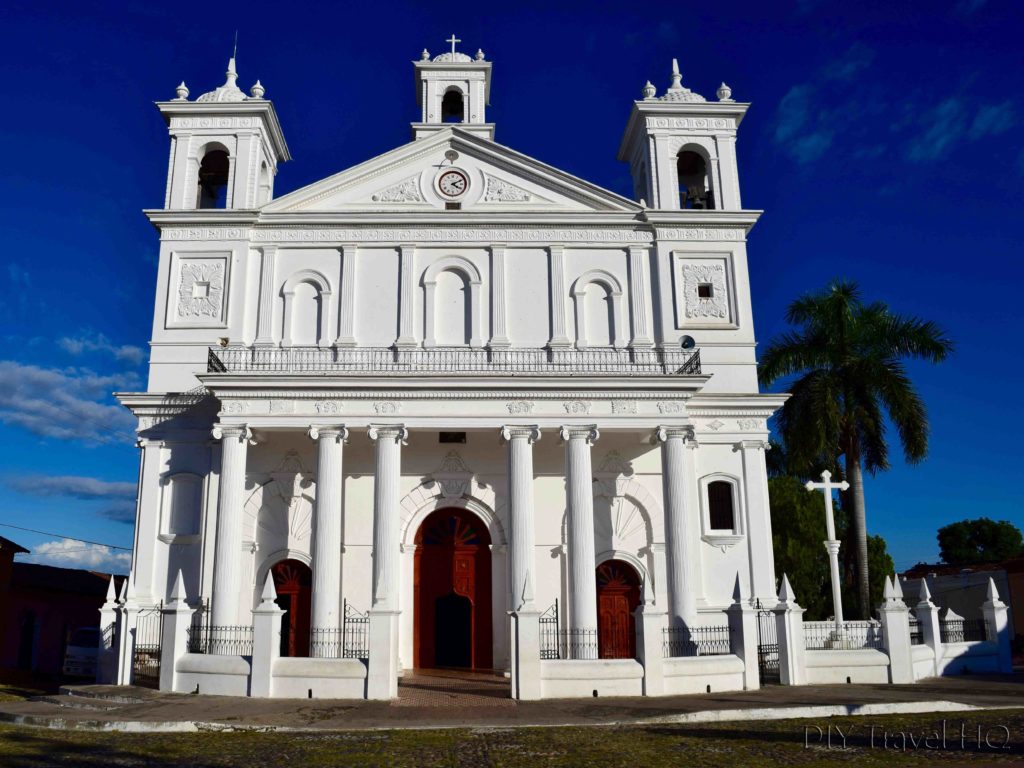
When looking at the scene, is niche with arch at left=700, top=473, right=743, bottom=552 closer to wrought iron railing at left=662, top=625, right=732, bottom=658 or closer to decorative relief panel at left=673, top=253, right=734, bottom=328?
wrought iron railing at left=662, top=625, right=732, bottom=658

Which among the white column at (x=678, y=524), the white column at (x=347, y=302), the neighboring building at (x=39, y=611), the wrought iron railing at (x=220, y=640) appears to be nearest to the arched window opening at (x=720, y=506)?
the white column at (x=678, y=524)

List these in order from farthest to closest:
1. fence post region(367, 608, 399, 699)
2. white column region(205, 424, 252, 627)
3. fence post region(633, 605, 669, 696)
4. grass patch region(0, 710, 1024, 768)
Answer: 1. white column region(205, 424, 252, 627)
2. fence post region(633, 605, 669, 696)
3. fence post region(367, 608, 399, 699)
4. grass patch region(0, 710, 1024, 768)

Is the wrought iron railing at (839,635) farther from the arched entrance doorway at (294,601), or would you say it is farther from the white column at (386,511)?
the arched entrance doorway at (294,601)

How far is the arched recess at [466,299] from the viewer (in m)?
24.1

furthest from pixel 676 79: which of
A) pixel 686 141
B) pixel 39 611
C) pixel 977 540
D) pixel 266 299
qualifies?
pixel 977 540

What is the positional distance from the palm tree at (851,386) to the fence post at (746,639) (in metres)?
8.45

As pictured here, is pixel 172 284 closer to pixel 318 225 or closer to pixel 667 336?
pixel 318 225

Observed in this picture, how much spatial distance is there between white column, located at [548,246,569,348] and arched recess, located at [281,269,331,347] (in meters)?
5.87

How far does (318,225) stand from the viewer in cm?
2483

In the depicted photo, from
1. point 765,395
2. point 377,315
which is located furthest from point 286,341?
point 765,395

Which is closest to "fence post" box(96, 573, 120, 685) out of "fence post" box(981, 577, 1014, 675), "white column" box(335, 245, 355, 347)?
"white column" box(335, 245, 355, 347)

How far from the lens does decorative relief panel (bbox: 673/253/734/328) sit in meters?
24.6

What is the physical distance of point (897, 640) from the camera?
63.2 feet

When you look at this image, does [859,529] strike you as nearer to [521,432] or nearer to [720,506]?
[720,506]
